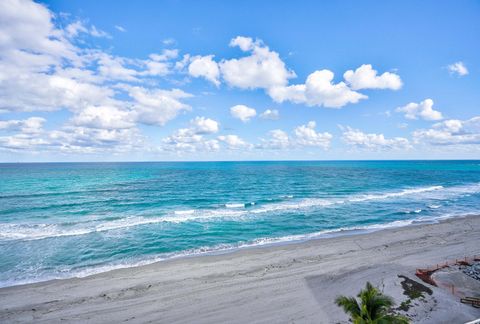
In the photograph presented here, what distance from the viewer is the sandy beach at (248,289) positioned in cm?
1588

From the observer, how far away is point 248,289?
18.8m

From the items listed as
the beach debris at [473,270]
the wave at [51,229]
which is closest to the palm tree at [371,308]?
the beach debris at [473,270]

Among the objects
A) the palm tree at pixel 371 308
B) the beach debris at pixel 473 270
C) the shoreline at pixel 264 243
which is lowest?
the shoreline at pixel 264 243

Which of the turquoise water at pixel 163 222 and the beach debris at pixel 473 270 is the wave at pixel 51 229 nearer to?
the turquoise water at pixel 163 222

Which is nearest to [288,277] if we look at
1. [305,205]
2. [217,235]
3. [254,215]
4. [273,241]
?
[273,241]

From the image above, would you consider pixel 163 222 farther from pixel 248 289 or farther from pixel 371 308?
pixel 371 308

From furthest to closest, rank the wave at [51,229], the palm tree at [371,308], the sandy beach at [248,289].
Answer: the wave at [51,229], the sandy beach at [248,289], the palm tree at [371,308]

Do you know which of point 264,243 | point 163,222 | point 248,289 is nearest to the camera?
point 248,289

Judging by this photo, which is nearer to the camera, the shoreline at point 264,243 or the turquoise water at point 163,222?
the shoreline at point 264,243

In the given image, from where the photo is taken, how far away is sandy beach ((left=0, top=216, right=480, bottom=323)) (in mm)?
15875

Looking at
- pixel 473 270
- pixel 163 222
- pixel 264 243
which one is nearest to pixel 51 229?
pixel 163 222

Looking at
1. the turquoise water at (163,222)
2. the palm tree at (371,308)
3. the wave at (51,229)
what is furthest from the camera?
the wave at (51,229)

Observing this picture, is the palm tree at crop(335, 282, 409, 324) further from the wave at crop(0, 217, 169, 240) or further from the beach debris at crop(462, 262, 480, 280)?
the wave at crop(0, 217, 169, 240)

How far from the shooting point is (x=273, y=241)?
29750mm
